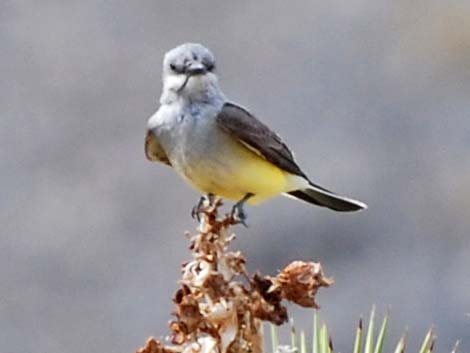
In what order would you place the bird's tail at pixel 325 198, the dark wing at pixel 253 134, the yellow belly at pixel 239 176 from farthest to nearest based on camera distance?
the bird's tail at pixel 325 198, the dark wing at pixel 253 134, the yellow belly at pixel 239 176

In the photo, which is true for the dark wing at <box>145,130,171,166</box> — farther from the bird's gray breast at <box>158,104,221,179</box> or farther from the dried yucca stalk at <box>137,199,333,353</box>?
the dried yucca stalk at <box>137,199,333,353</box>

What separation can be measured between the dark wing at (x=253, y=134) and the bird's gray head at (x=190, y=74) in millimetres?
41

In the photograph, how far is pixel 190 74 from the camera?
2736 mm

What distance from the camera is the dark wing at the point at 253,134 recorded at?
281 cm

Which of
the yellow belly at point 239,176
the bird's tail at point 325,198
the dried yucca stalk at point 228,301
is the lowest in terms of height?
the dried yucca stalk at point 228,301

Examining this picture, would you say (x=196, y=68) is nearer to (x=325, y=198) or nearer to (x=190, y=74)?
(x=190, y=74)

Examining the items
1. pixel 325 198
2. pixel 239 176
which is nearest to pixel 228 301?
Result: pixel 239 176

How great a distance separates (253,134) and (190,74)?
6.1 inches

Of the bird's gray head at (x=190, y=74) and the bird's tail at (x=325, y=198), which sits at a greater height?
the bird's gray head at (x=190, y=74)

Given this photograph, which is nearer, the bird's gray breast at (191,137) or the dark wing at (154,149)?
the bird's gray breast at (191,137)

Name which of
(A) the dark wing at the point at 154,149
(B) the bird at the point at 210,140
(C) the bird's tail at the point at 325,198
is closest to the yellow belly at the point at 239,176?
(B) the bird at the point at 210,140

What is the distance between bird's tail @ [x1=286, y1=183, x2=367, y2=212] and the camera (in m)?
3.09

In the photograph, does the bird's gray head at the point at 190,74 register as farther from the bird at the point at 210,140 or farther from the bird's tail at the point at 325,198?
the bird's tail at the point at 325,198

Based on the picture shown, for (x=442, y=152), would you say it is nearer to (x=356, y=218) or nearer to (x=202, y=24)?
(x=356, y=218)
